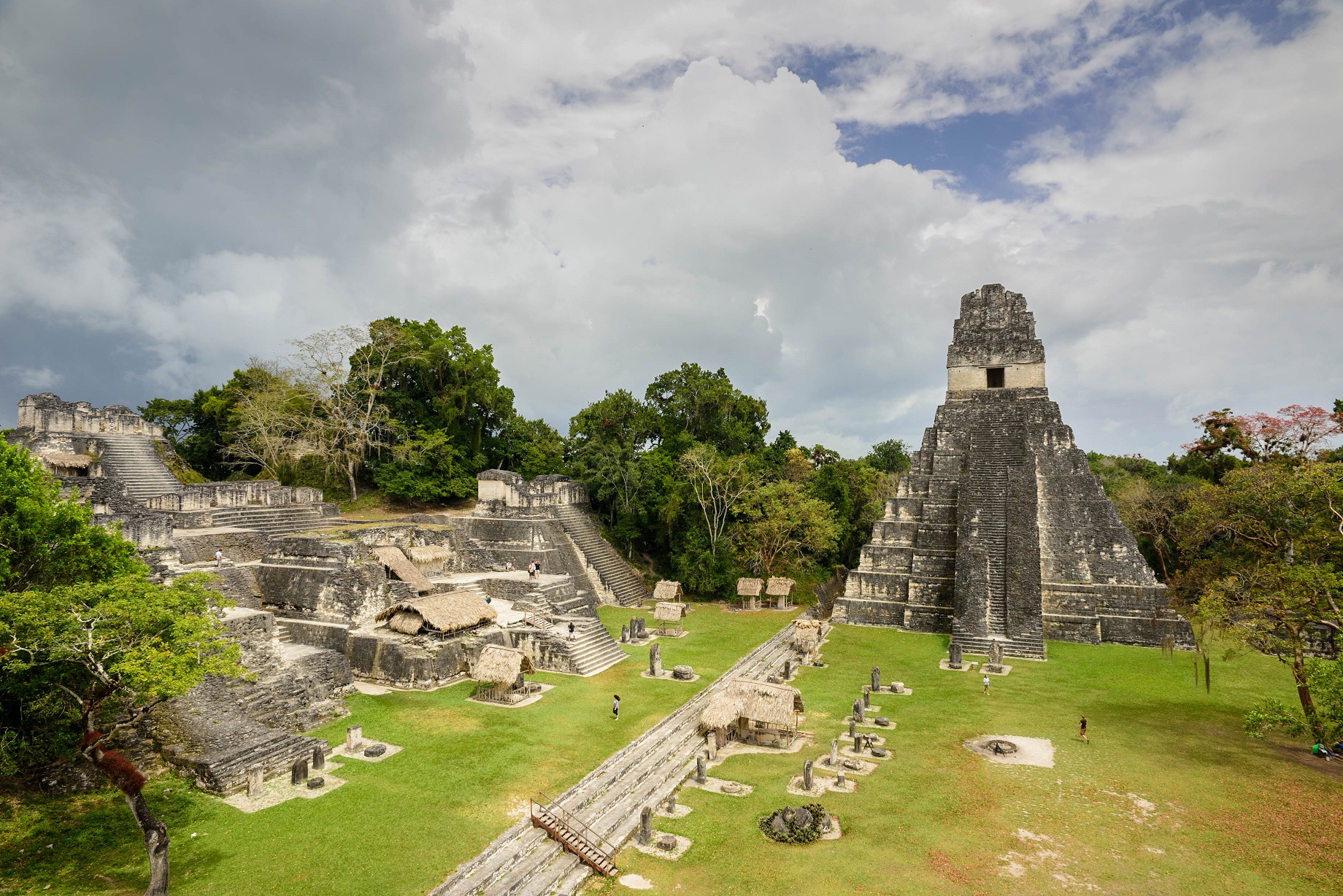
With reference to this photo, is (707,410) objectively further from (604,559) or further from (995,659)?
(995,659)

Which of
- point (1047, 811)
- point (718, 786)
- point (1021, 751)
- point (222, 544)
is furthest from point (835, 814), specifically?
point (222, 544)

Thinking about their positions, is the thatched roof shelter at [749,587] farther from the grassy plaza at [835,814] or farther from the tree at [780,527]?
the grassy plaza at [835,814]

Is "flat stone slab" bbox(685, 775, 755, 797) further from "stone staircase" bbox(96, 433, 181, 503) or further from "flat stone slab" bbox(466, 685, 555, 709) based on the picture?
"stone staircase" bbox(96, 433, 181, 503)

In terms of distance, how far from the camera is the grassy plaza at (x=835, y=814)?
30.1 ft

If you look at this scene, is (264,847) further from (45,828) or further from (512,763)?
(512,763)

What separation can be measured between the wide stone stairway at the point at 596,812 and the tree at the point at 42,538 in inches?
309

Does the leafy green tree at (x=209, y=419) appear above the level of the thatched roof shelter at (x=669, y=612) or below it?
above

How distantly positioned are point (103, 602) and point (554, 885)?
7312 millimetres

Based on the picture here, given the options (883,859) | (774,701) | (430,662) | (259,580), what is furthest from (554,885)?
(259,580)

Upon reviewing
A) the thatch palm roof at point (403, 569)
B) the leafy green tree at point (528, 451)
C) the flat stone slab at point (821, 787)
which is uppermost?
the leafy green tree at point (528, 451)

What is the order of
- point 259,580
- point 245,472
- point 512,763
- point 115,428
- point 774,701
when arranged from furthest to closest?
point 245,472, point 115,428, point 259,580, point 774,701, point 512,763

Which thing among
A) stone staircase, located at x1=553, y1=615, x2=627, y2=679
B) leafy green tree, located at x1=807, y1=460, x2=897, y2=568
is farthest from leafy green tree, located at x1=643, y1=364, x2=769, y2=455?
stone staircase, located at x1=553, y1=615, x2=627, y2=679

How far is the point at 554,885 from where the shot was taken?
9.28m

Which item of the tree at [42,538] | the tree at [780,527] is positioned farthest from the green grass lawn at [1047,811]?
the tree at [780,527]
